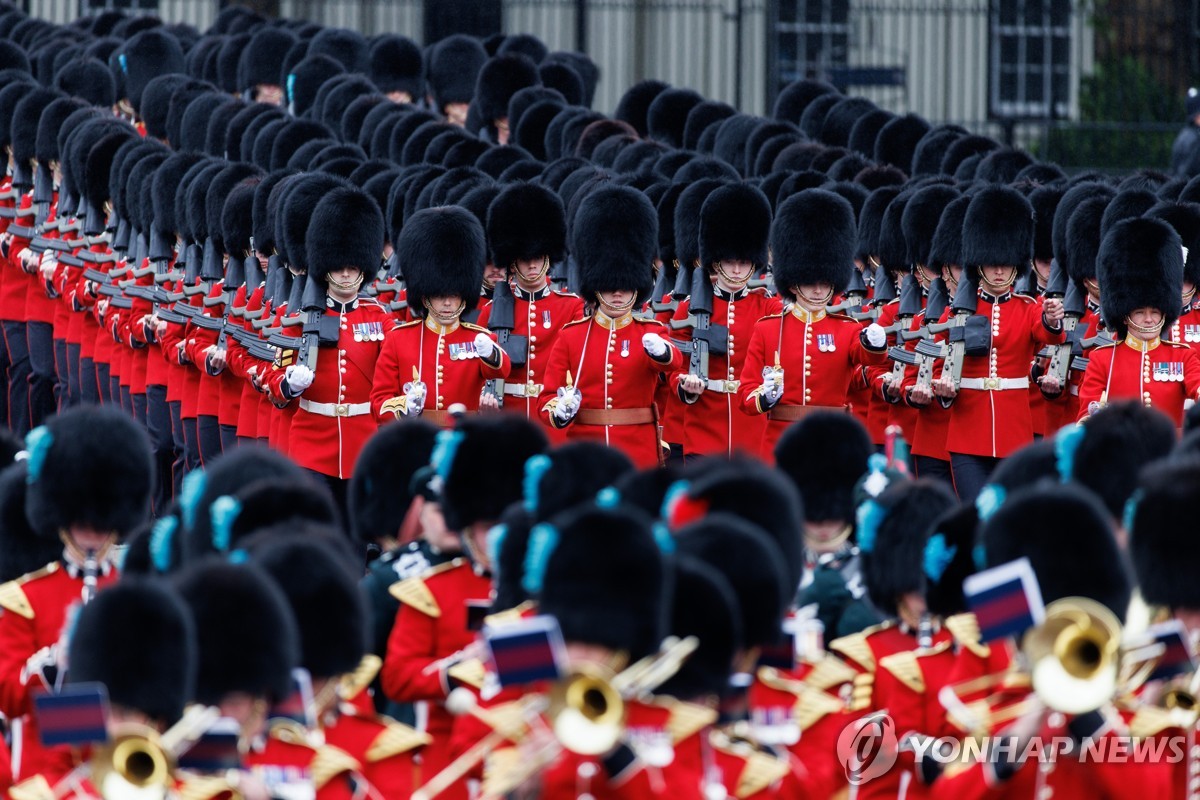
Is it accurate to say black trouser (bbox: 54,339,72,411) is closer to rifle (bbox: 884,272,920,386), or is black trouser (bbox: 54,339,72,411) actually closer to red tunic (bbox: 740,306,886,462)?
rifle (bbox: 884,272,920,386)

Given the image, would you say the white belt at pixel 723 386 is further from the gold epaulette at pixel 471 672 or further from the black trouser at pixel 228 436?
the gold epaulette at pixel 471 672

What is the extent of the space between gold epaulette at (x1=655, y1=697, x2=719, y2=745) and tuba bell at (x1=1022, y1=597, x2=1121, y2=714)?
515 mm

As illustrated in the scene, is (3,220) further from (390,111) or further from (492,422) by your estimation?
(492,422)

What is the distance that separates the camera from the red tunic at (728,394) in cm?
820

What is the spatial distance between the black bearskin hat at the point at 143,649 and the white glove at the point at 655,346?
361 centimetres

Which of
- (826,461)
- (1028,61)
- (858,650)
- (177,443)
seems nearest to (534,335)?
(177,443)

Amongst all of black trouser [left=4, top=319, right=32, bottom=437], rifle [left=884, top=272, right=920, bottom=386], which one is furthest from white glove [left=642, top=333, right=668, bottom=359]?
black trouser [left=4, top=319, right=32, bottom=437]

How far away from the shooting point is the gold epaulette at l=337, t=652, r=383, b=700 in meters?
4.41

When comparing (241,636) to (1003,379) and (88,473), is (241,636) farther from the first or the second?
(1003,379)

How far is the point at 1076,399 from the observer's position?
817cm

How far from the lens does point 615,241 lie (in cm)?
804

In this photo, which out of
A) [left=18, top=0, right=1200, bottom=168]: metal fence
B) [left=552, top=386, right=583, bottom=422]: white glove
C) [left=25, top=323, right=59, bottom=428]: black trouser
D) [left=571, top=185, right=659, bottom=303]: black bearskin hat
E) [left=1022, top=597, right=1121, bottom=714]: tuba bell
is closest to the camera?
[left=1022, top=597, right=1121, bottom=714]: tuba bell

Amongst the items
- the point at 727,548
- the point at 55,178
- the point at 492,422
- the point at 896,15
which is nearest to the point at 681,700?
the point at 727,548

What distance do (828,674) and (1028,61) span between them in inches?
537
